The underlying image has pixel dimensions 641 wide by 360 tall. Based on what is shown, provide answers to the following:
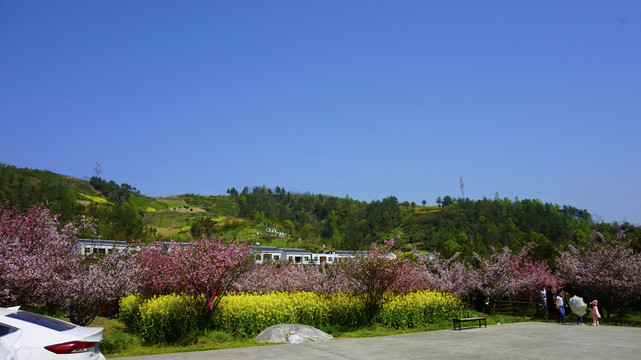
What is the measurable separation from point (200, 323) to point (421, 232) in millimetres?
158411

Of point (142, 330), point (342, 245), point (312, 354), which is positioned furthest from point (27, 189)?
point (312, 354)

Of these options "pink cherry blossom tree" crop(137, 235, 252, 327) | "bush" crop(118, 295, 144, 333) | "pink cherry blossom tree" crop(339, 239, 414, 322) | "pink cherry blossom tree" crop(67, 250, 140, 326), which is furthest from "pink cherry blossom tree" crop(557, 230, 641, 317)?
"bush" crop(118, 295, 144, 333)

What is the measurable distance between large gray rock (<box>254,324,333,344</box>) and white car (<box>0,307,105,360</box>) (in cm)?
751

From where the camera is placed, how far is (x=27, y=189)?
107m

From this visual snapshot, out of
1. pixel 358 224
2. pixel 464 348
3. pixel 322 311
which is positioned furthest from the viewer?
pixel 358 224

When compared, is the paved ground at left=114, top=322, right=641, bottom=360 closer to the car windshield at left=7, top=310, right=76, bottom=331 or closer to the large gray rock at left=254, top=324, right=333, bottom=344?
the large gray rock at left=254, top=324, right=333, bottom=344

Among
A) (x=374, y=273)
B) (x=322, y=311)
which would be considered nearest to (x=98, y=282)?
(x=322, y=311)

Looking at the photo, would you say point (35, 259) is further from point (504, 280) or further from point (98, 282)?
point (504, 280)

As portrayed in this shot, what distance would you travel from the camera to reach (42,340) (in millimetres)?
6223

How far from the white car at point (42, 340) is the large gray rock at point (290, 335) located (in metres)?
7.51

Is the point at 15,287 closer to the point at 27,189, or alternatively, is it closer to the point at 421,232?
the point at 27,189

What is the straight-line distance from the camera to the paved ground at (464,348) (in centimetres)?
1065

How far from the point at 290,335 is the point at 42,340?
827 centimetres

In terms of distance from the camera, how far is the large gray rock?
1342 cm
